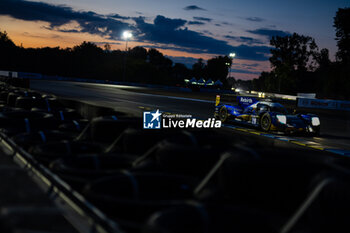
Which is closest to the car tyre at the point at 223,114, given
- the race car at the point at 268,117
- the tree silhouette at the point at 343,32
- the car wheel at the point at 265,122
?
the race car at the point at 268,117

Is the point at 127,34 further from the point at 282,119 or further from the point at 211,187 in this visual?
the point at 211,187

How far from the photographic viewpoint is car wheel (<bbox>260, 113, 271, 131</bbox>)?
13.7 m

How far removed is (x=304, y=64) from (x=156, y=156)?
368ft

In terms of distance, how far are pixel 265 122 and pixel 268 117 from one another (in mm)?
285

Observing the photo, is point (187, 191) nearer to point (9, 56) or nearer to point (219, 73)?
point (9, 56)

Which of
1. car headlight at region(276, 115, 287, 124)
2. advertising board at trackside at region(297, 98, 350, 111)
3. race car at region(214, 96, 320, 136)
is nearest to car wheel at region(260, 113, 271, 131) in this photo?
race car at region(214, 96, 320, 136)

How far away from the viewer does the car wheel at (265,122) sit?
44.8ft

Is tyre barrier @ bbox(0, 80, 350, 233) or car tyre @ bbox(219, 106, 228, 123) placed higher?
tyre barrier @ bbox(0, 80, 350, 233)

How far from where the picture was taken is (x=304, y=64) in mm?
108438

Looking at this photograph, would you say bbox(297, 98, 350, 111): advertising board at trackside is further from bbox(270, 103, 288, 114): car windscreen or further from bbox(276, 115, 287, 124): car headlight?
bbox(276, 115, 287, 124): car headlight

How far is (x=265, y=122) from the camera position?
1394 cm

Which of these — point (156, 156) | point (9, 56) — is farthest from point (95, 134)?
point (9, 56)

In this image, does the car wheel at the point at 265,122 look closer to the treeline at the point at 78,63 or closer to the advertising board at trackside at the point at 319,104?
the advertising board at trackside at the point at 319,104
